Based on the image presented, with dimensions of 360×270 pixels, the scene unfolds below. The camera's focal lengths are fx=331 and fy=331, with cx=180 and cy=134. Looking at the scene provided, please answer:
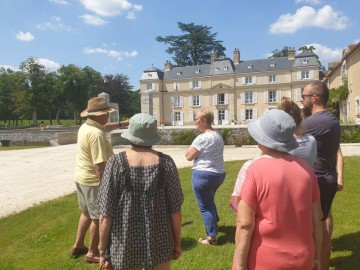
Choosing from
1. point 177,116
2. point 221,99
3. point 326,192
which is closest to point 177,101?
point 177,116

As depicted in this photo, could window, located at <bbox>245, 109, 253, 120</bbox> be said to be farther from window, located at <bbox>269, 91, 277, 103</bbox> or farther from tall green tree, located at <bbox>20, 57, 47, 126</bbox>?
tall green tree, located at <bbox>20, 57, 47, 126</bbox>

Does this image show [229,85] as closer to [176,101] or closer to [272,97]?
[272,97]

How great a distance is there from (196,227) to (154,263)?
270 centimetres

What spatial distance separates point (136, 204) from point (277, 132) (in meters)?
1.15

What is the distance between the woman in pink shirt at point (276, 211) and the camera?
2.02m

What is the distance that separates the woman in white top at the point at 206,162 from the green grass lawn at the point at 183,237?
503 millimetres

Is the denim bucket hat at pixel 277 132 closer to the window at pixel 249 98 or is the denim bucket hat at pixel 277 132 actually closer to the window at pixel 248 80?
the window at pixel 249 98

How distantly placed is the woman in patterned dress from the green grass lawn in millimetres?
1570

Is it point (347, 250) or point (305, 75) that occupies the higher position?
point (305, 75)

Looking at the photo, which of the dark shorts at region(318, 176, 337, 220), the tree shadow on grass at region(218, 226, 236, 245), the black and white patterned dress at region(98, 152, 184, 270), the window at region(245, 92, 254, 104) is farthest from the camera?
the window at region(245, 92, 254, 104)

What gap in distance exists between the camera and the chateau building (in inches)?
1850

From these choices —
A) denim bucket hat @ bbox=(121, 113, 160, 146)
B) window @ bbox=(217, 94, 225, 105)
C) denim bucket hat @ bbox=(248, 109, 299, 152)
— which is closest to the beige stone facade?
denim bucket hat @ bbox=(248, 109, 299, 152)

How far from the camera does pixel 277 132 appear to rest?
213 cm

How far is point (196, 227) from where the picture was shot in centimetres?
516
